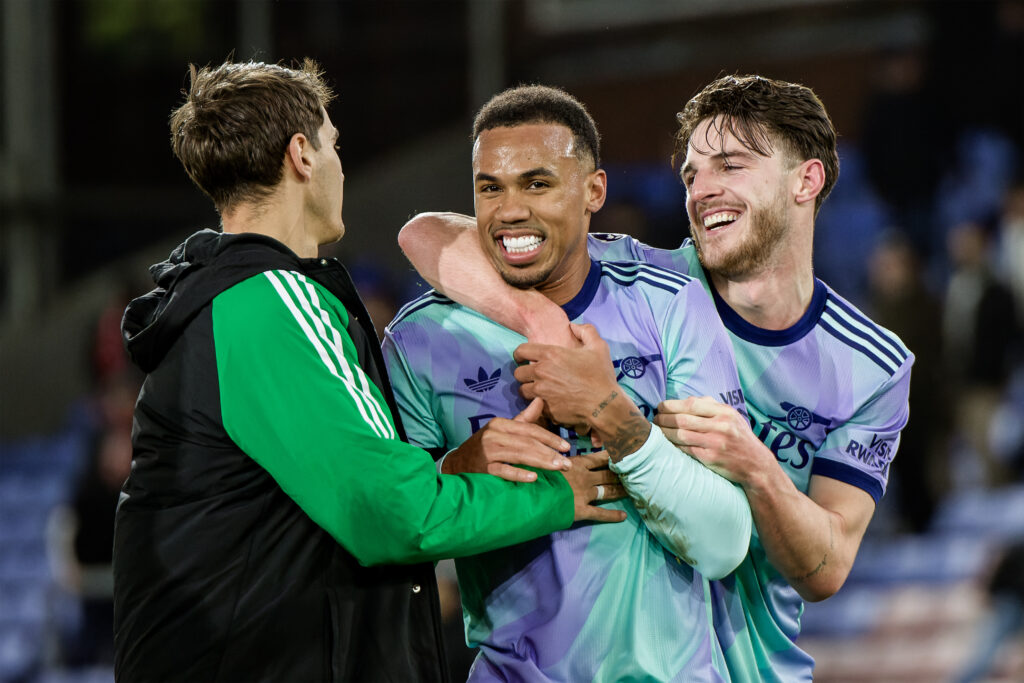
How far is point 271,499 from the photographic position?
98.1 inches

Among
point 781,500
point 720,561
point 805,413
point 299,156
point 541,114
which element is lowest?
point 720,561

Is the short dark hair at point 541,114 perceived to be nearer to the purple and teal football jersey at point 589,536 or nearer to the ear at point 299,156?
the purple and teal football jersey at point 589,536

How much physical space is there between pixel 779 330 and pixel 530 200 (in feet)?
2.55

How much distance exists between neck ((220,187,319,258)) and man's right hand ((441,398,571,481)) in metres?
0.59

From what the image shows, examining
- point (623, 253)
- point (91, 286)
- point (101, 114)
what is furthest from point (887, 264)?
point (101, 114)

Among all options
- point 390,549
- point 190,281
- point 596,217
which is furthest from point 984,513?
point 190,281

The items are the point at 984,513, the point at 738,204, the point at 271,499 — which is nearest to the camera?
the point at 271,499

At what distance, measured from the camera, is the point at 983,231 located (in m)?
8.64

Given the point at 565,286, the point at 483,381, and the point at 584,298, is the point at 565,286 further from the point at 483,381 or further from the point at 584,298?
the point at 483,381

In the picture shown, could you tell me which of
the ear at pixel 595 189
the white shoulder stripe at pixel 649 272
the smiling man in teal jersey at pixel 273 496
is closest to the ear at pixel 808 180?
the white shoulder stripe at pixel 649 272

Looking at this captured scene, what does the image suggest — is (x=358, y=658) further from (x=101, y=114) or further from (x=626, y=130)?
(x=101, y=114)

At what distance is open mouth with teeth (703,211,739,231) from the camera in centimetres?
312

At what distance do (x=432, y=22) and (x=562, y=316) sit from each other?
11.4 metres

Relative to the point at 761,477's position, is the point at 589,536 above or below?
below
